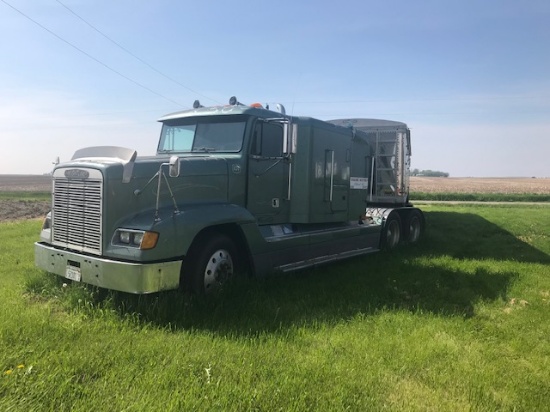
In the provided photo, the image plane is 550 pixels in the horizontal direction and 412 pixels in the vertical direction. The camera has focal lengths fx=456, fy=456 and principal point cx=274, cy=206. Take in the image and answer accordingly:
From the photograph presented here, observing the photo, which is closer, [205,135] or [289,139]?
[289,139]

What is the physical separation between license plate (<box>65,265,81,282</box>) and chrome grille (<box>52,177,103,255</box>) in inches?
8.8

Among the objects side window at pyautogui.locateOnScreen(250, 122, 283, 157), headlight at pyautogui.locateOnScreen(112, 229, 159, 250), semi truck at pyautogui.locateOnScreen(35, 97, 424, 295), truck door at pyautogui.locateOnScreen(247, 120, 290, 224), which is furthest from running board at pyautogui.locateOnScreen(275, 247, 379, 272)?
headlight at pyautogui.locateOnScreen(112, 229, 159, 250)

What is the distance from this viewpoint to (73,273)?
5.18 metres

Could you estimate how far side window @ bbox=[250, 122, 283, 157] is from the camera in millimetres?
6547

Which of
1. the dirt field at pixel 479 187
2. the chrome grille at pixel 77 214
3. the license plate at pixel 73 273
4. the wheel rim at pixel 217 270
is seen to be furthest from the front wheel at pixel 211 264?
the dirt field at pixel 479 187

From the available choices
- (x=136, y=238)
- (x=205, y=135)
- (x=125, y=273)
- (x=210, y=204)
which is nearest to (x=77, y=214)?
A: (x=136, y=238)

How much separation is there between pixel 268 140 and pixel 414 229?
265 inches

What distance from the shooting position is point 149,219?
501cm

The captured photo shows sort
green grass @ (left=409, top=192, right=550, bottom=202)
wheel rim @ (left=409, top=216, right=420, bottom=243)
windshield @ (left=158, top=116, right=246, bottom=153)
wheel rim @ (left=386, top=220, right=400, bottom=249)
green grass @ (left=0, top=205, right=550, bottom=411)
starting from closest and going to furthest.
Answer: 1. green grass @ (left=0, top=205, right=550, bottom=411)
2. windshield @ (left=158, top=116, right=246, bottom=153)
3. wheel rim @ (left=386, top=220, right=400, bottom=249)
4. wheel rim @ (left=409, top=216, right=420, bottom=243)
5. green grass @ (left=409, top=192, right=550, bottom=202)

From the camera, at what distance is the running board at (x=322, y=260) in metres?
6.74

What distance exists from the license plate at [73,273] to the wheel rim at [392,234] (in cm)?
728

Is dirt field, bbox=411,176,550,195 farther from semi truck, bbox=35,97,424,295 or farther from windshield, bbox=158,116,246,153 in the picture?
windshield, bbox=158,116,246,153

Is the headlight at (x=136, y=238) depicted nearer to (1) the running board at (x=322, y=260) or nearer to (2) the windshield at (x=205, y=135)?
(2) the windshield at (x=205, y=135)

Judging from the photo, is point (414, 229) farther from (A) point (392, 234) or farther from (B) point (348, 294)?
(B) point (348, 294)
